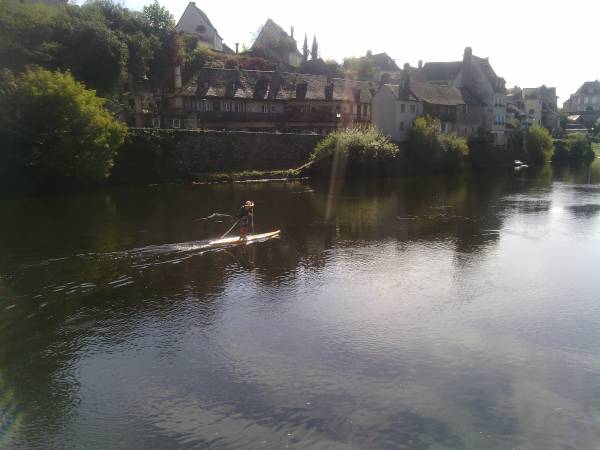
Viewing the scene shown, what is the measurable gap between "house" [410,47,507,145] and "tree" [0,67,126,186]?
75.6 metres

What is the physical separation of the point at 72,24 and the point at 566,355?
A: 64.9m

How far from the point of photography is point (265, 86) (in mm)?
81562

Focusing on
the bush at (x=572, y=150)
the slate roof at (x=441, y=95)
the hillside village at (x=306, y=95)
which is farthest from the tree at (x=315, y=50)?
the bush at (x=572, y=150)

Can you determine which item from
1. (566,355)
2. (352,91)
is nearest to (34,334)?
(566,355)

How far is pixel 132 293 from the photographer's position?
21875 millimetres

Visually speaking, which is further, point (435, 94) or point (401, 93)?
point (435, 94)

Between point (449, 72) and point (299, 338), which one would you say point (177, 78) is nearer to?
point (449, 72)

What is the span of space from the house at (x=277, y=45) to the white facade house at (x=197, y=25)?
28.7ft

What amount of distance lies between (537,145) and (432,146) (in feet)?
115

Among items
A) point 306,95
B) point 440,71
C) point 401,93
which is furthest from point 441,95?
point 306,95

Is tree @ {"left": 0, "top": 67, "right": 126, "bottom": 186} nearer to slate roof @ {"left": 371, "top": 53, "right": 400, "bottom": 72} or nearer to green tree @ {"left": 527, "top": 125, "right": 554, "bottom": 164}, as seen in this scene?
green tree @ {"left": 527, "top": 125, "right": 554, "bottom": 164}

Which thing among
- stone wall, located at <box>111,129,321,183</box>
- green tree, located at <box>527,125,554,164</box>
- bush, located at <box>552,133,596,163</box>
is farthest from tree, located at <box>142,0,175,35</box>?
bush, located at <box>552,133,596,163</box>

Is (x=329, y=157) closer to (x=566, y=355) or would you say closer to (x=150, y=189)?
(x=150, y=189)

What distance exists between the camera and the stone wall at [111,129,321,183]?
62.6m
